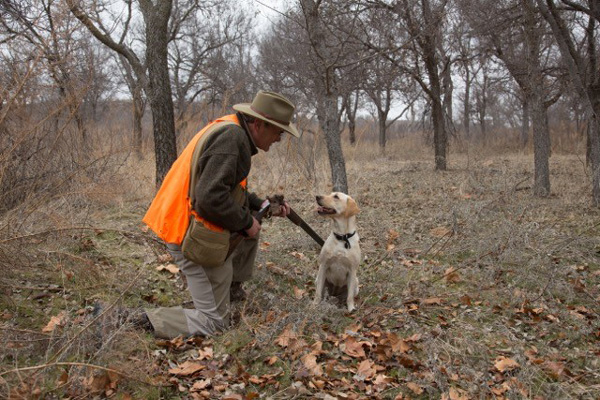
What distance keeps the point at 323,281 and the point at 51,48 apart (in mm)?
3476

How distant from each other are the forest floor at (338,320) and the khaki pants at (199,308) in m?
0.12

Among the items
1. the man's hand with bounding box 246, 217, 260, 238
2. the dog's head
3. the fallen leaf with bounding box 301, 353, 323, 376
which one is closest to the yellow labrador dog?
the dog's head

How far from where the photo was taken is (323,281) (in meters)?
4.50

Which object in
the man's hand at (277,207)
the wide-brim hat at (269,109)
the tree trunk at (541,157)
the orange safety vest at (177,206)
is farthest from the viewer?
the tree trunk at (541,157)

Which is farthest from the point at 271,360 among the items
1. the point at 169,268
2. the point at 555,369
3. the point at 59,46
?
the point at 59,46

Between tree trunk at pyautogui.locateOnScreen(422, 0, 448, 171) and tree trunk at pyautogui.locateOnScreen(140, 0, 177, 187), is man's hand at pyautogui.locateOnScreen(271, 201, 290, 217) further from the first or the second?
tree trunk at pyautogui.locateOnScreen(422, 0, 448, 171)

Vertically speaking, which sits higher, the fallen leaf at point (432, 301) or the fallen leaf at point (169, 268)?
the fallen leaf at point (169, 268)

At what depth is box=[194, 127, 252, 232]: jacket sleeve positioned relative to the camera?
3.29 meters

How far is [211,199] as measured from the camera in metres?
3.28

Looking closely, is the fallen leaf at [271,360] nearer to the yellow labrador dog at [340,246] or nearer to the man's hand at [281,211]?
the yellow labrador dog at [340,246]

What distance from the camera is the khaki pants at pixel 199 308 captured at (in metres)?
3.55

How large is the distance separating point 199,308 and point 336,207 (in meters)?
1.57

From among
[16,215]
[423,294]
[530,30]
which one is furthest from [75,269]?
[530,30]

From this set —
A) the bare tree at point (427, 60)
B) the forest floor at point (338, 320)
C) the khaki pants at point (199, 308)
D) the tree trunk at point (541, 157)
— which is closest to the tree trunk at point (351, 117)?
the bare tree at point (427, 60)
